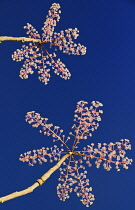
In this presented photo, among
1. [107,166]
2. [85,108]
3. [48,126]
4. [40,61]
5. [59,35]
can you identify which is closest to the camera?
[107,166]

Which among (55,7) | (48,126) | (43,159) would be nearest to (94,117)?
(48,126)

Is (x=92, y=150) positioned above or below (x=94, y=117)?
below

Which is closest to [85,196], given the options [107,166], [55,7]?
[107,166]

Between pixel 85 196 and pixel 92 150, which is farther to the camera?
pixel 85 196

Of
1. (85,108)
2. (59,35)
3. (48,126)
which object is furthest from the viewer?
(59,35)

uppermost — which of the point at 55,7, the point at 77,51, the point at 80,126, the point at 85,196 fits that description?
the point at 55,7

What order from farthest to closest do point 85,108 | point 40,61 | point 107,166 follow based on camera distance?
1. point 40,61
2. point 85,108
3. point 107,166

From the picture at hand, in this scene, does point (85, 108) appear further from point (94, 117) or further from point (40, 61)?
point (40, 61)

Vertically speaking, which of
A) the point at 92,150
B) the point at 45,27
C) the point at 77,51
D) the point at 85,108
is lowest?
the point at 92,150

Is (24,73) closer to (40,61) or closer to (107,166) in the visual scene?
(40,61)
